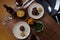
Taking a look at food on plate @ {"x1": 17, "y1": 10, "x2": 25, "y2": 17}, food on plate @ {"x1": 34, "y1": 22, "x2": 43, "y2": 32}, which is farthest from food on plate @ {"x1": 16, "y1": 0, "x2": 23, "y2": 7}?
food on plate @ {"x1": 34, "y1": 22, "x2": 43, "y2": 32}

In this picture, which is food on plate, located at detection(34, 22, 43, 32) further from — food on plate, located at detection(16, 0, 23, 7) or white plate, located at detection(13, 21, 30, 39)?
food on plate, located at detection(16, 0, 23, 7)

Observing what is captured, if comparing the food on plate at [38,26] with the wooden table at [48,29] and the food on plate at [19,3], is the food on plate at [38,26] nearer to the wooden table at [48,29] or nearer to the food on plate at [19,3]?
the wooden table at [48,29]

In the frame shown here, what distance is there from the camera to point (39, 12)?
5.02 feet

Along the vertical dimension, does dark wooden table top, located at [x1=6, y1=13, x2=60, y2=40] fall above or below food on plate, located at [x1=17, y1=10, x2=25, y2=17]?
below

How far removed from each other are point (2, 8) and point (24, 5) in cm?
19

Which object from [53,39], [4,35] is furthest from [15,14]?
[53,39]

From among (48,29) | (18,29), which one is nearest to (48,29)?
(48,29)

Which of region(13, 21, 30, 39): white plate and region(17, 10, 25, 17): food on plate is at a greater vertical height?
region(17, 10, 25, 17): food on plate

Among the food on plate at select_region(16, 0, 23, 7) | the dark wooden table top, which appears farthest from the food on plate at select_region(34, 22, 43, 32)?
the food on plate at select_region(16, 0, 23, 7)

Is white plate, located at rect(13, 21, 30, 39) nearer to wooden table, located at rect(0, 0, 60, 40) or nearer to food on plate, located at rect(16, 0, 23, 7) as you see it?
wooden table, located at rect(0, 0, 60, 40)

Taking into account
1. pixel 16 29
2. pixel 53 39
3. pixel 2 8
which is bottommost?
pixel 53 39

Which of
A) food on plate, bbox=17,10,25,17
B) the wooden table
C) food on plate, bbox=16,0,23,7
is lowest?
the wooden table

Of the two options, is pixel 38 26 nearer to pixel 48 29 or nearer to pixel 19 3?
pixel 48 29

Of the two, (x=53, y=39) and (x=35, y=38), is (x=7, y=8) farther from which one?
(x=53, y=39)
